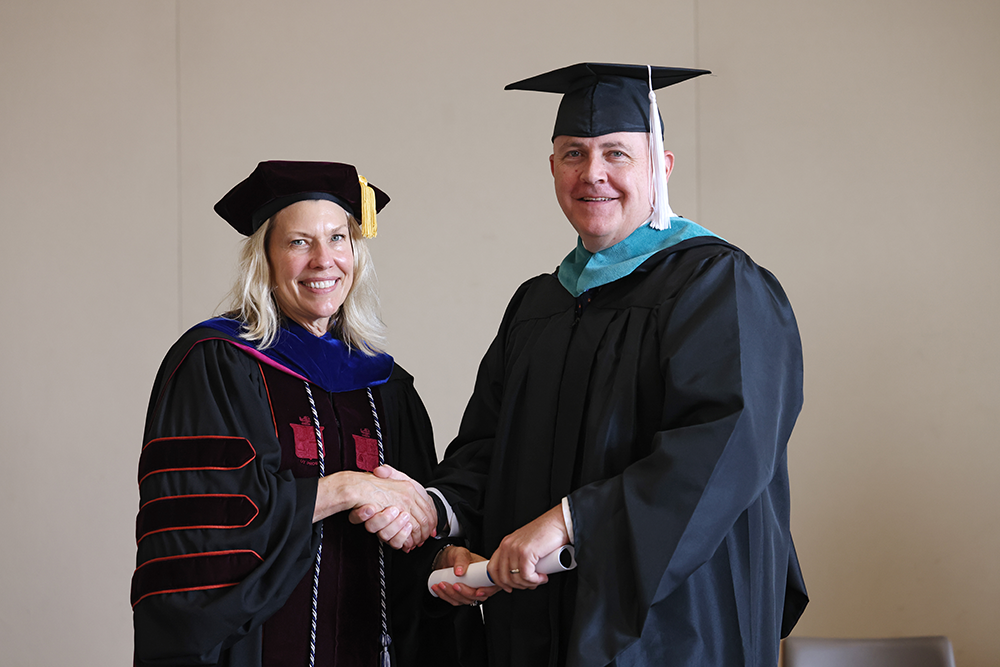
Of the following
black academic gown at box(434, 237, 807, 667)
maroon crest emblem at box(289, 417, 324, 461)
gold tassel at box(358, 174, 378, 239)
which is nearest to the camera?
black academic gown at box(434, 237, 807, 667)

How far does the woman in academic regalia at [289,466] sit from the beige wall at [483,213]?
188 cm

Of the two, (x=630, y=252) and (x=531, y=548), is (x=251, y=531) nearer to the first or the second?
(x=531, y=548)

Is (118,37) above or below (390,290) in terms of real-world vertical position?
above

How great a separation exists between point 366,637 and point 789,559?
1.07m

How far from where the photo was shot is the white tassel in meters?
2.03

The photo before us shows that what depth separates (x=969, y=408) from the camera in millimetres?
3826

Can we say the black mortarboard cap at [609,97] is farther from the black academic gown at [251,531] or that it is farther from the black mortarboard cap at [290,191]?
the black academic gown at [251,531]

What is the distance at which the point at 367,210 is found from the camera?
2330mm

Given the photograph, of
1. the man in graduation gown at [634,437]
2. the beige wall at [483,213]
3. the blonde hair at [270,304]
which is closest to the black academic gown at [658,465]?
Result: the man in graduation gown at [634,437]

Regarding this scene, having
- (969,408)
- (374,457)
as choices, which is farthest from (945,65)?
(374,457)

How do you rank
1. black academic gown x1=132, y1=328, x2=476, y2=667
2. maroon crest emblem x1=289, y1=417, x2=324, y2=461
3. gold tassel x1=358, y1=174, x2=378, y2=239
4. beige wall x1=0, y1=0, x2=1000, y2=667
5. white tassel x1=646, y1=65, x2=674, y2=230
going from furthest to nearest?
beige wall x1=0, y1=0, x2=1000, y2=667 < gold tassel x1=358, y1=174, x2=378, y2=239 < maroon crest emblem x1=289, y1=417, x2=324, y2=461 < white tassel x1=646, y1=65, x2=674, y2=230 < black academic gown x1=132, y1=328, x2=476, y2=667

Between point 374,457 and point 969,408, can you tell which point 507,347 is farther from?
point 969,408

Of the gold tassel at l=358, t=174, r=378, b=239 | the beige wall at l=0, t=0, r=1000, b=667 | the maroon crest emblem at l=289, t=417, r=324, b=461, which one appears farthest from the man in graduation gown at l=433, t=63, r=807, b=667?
the beige wall at l=0, t=0, r=1000, b=667

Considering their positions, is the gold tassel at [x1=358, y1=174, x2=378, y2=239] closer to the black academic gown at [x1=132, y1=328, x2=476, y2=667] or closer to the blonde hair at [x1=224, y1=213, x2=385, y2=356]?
the blonde hair at [x1=224, y1=213, x2=385, y2=356]
